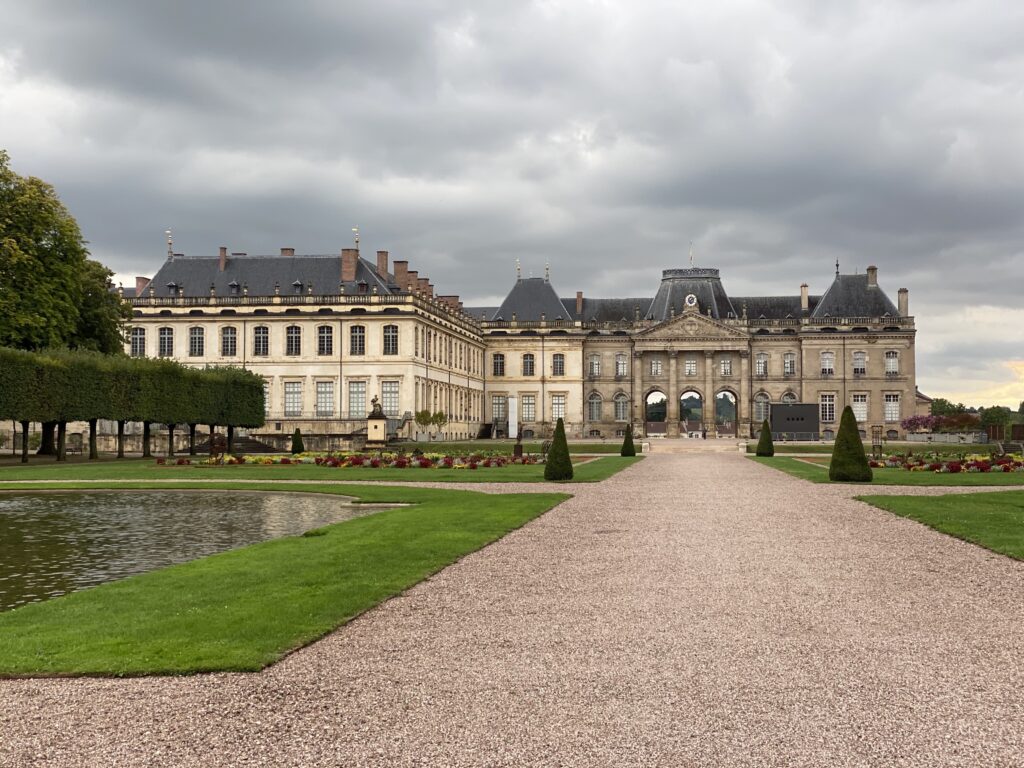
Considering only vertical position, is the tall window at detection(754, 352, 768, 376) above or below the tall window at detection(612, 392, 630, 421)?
above

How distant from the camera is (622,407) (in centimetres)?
7312

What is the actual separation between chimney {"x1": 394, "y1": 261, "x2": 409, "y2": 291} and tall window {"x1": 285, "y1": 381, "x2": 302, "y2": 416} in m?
8.35

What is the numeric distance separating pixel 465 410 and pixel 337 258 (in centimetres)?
1539

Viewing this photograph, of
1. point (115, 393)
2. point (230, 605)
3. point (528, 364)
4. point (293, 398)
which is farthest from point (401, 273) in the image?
point (230, 605)

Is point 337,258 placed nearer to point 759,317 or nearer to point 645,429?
point 645,429

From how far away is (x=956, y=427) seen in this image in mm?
60406

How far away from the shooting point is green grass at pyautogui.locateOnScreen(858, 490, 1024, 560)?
11570 mm

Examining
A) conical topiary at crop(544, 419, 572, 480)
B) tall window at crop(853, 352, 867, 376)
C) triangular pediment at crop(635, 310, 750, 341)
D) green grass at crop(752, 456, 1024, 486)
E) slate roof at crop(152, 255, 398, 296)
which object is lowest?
green grass at crop(752, 456, 1024, 486)

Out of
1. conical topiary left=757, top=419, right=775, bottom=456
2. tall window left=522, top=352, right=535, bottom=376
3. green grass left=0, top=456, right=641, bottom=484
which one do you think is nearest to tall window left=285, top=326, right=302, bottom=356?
tall window left=522, top=352, right=535, bottom=376

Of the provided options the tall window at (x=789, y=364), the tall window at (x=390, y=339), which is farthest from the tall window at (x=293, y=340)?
the tall window at (x=789, y=364)

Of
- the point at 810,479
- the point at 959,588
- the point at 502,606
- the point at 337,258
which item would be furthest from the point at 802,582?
the point at 337,258

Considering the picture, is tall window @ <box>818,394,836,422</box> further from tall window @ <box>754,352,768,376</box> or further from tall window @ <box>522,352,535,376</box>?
tall window @ <box>522,352,535,376</box>

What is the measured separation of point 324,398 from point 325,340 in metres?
3.39

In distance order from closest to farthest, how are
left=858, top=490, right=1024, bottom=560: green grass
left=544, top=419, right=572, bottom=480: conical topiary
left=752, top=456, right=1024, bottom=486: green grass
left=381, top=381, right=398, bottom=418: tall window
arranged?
1. left=858, top=490, right=1024, bottom=560: green grass
2. left=752, top=456, right=1024, bottom=486: green grass
3. left=544, top=419, right=572, bottom=480: conical topiary
4. left=381, top=381, right=398, bottom=418: tall window
